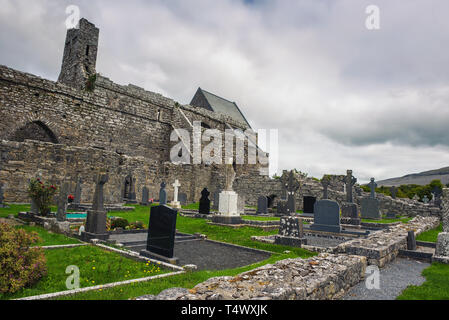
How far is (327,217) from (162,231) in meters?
6.78

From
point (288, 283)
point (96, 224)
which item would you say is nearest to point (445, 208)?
point (288, 283)

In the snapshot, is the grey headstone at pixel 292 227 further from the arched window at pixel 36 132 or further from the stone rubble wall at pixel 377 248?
the arched window at pixel 36 132

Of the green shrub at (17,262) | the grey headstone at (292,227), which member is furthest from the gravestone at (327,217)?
the green shrub at (17,262)

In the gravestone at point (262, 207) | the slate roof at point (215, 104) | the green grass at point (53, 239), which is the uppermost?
the slate roof at point (215, 104)

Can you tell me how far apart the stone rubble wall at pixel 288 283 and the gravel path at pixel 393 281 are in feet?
0.52

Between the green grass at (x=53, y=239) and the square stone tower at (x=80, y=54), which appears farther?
the square stone tower at (x=80, y=54)

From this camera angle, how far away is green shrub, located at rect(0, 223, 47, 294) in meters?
3.77

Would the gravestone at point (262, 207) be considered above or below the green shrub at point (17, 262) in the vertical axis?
above

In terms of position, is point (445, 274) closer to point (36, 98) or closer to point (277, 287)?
point (277, 287)

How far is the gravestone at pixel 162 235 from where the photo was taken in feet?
18.3

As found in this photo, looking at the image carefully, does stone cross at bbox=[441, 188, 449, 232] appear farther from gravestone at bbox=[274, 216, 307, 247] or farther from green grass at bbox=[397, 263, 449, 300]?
gravestone at bbox=[274, 216, 307, 247]

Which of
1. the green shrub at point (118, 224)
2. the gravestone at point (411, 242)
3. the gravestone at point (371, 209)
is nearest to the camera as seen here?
the gravestone at point (411, 242)

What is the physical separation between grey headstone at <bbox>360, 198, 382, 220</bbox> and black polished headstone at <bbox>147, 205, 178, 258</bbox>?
46.1 ft
